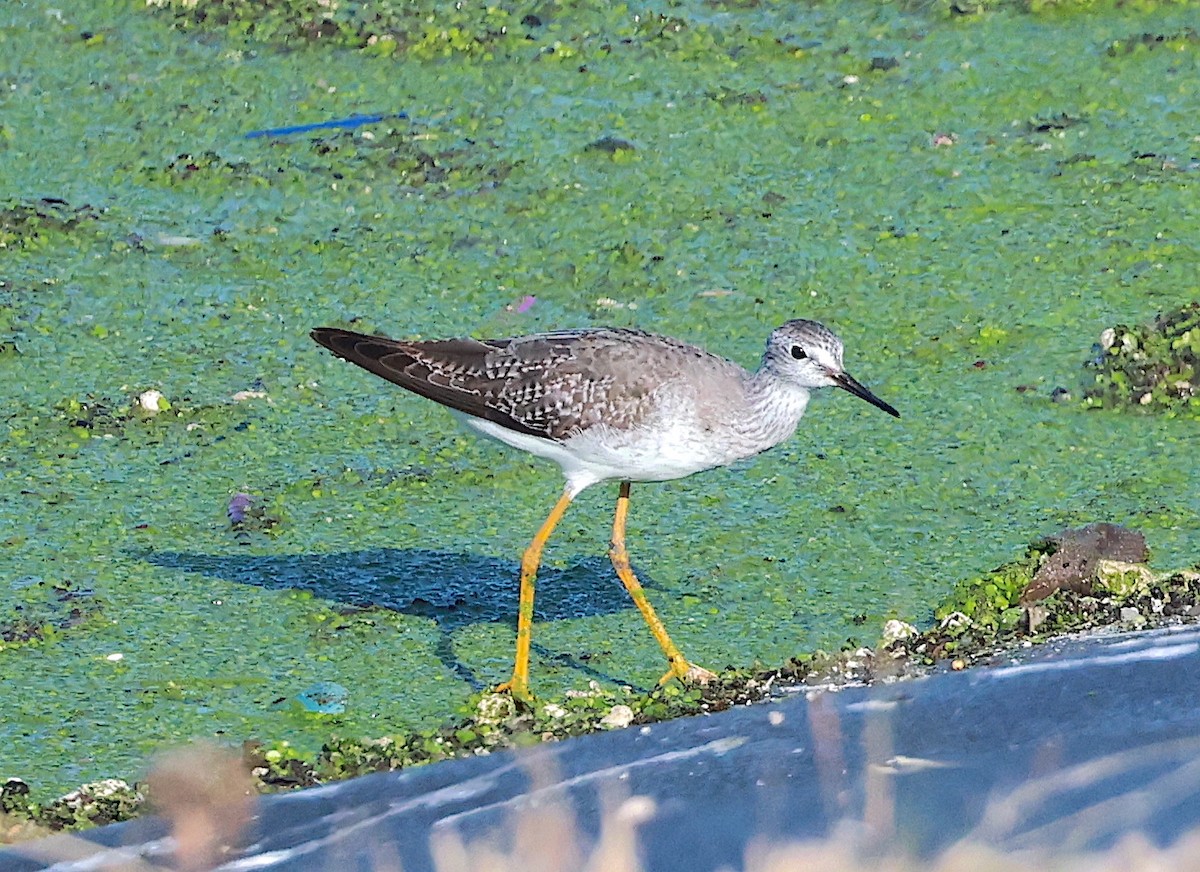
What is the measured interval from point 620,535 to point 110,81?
4505mm

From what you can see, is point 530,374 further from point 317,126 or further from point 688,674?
point 317,126

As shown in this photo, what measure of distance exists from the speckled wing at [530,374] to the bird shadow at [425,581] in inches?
20.7

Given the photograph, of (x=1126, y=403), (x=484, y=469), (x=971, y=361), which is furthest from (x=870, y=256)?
(x=484, y=469)

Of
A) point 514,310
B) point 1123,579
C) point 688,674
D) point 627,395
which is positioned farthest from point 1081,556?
point 514,310

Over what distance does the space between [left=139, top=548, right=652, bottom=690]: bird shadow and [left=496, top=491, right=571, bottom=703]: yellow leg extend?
0.12 metres

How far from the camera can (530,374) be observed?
17.1ft

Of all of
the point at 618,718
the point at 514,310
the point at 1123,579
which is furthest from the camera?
the point at 514,310

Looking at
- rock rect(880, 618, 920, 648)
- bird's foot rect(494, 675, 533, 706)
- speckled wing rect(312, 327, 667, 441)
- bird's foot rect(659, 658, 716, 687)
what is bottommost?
bird's foot rect(494, 675, 533, 706)

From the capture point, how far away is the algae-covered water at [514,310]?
5.27 metres

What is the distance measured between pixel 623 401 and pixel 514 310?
2.07 metres

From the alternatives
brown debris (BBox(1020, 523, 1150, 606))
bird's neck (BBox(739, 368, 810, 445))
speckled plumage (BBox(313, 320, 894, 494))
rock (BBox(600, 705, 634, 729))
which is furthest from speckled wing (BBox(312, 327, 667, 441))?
brown debris (BBox(1020, 523, 1150, 606))

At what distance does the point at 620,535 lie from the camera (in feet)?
17.6

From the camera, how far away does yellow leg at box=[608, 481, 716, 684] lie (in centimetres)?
483

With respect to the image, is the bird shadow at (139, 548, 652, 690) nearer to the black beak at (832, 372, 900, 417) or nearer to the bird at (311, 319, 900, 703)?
the bird at (311, 319, 900, 703)
